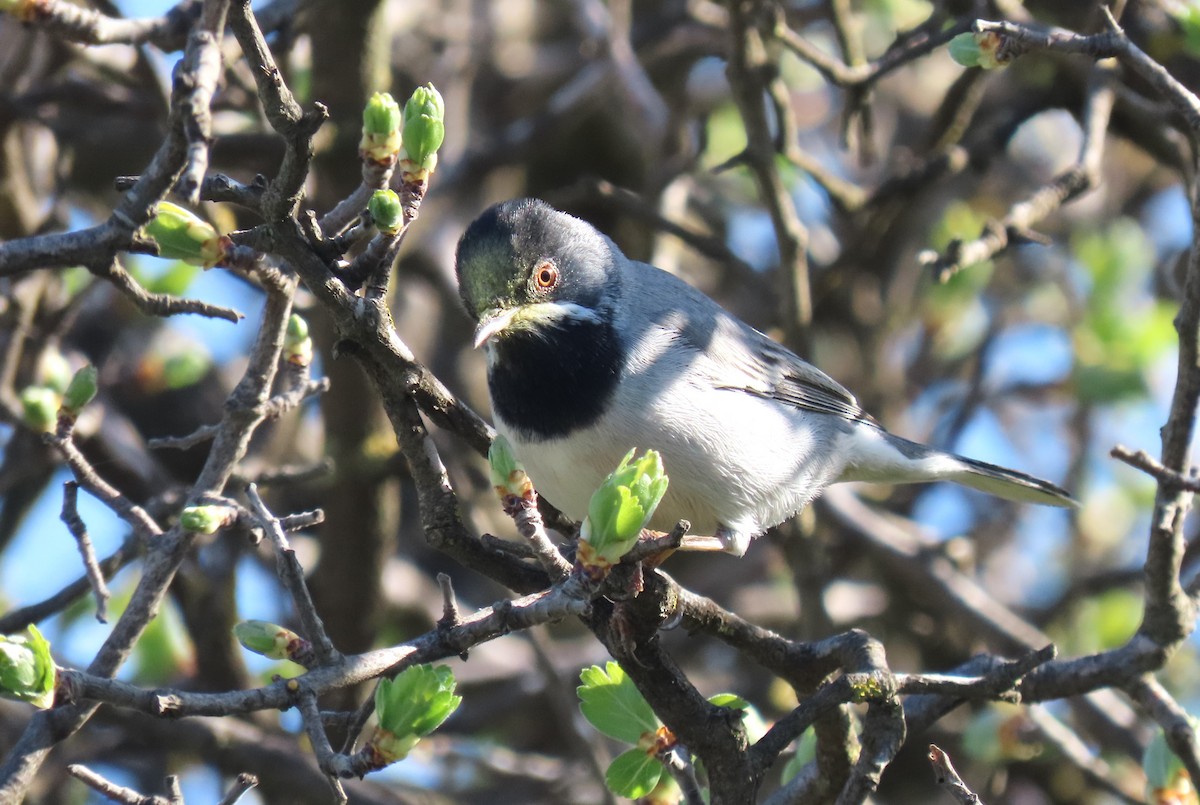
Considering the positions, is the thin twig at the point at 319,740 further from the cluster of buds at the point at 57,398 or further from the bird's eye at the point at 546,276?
the bird's eye at the point at 546,276

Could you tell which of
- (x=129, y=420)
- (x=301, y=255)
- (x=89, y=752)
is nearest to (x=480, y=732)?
(x=89, y=752)

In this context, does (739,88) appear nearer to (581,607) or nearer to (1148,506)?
(581,607)

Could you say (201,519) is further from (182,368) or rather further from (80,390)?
(182,368)

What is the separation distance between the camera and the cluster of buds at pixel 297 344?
3.15 metres

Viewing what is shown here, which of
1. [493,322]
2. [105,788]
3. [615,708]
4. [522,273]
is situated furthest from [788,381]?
[105,788]

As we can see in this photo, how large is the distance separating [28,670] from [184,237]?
2.73 feet

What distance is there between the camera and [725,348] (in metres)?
4.27

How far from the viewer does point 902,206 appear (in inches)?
235

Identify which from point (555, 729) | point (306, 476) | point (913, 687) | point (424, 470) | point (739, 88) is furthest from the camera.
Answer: point (555, 729)

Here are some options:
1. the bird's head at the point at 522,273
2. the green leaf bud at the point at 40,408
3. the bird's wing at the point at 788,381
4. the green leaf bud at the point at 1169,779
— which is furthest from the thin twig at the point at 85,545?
the green leaf bud at the point at 1169,779

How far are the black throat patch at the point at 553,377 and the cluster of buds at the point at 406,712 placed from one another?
1421 millimetres

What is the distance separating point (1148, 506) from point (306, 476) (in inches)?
205

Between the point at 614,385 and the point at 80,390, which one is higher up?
the point at 80,390

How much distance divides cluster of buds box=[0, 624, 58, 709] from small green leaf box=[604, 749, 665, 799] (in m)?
1.20
